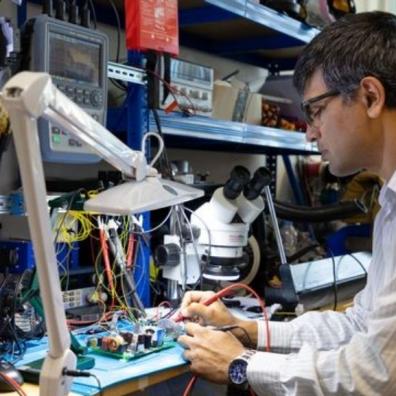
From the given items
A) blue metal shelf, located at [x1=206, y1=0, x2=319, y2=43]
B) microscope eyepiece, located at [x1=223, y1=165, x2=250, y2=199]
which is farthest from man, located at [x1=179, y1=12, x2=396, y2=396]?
blue metal shelf, located at [x1=206, y1=0, x2=319, y2=43]

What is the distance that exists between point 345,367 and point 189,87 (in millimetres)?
1214

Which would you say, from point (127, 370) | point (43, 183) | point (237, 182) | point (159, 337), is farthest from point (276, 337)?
point (43, 183)

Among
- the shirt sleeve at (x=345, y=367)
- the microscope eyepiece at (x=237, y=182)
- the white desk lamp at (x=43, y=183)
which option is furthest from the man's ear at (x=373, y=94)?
the microscope eyepiece at (x=237, y=182)

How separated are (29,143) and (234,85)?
188cm

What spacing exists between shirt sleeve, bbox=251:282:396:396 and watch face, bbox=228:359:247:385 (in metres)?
0.02

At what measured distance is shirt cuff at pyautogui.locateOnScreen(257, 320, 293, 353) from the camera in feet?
5.06

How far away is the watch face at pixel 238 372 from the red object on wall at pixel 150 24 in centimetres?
98

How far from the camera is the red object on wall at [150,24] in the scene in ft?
5.71

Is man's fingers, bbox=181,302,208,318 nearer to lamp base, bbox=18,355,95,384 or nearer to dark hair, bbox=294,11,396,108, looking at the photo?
lamp base, bbox=18,355,95,384

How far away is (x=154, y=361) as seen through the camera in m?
1.37

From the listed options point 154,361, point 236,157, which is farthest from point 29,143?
point 236,157

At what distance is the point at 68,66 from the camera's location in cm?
164

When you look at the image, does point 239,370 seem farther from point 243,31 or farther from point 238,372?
point 243,31

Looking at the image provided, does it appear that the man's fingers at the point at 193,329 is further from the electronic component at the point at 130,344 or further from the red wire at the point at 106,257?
the red wire at the point at 106,257
